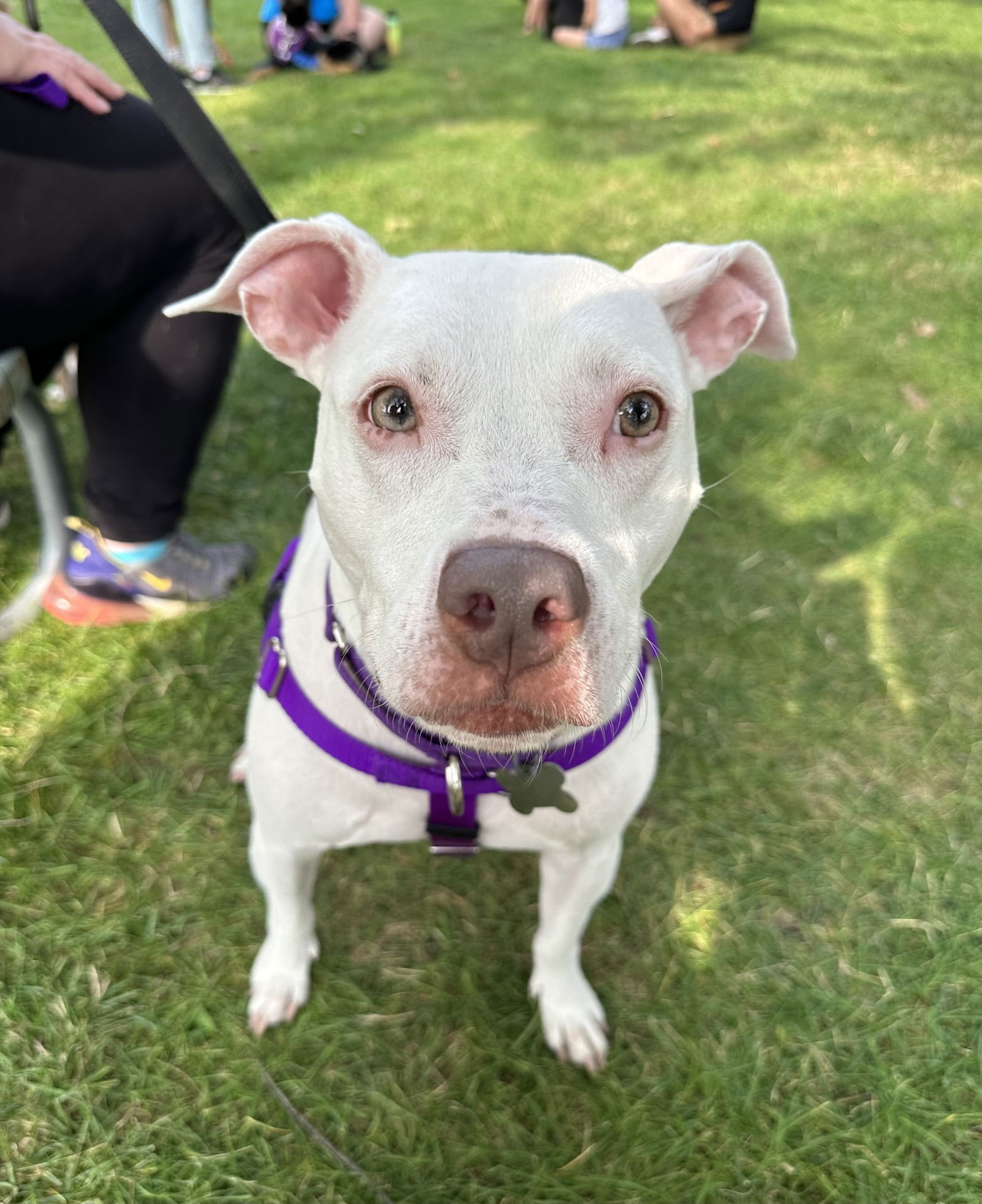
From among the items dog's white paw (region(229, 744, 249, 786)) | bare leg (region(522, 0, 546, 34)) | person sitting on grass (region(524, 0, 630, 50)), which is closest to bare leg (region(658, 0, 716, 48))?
person sitting on grass (region(524, 0, 630, 50))

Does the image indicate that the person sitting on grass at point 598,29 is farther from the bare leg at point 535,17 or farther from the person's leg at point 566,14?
the bare leg at point 535,17

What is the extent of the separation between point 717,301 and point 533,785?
1189mm

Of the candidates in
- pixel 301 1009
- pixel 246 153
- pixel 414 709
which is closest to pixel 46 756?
pixel 301 1009

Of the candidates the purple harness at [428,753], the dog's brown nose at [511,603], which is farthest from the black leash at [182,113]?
the dog's brown nose at [511,603]

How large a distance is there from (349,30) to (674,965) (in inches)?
433

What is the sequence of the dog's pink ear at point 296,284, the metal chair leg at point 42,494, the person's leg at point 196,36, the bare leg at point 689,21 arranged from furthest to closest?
the bare leg at point 689,21
the person's leg at point 196,36
the metal chair leg at point 42,494
the dog's pink ear at point 296,284

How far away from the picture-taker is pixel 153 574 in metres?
3.27

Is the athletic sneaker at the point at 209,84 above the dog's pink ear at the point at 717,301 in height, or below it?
below

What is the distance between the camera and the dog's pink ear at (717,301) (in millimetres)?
1714

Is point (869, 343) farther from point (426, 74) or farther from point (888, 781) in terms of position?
point (426, 74)

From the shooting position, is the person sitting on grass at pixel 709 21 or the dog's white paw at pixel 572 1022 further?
the person sitting on grass at pixel 709 21

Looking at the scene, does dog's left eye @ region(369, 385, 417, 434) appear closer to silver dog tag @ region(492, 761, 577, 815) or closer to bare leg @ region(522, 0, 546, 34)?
silver dog tag @ region(492, 761, 577, 815)

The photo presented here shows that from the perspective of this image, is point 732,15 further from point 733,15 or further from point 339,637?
point 339,637

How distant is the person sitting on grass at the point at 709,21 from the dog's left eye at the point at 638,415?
12640mm
